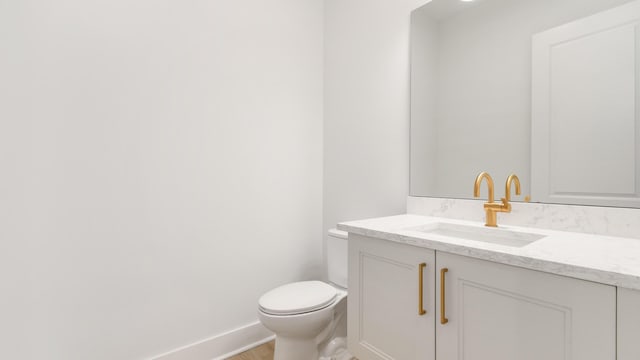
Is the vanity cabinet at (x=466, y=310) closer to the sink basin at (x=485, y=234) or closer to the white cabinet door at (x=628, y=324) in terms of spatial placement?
the white cabinet door at (x=628, y=324)

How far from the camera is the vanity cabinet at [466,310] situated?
2.27ft

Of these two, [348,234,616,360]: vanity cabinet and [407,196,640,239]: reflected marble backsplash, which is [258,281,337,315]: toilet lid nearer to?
[348,234,616,360]: vanity cabinet

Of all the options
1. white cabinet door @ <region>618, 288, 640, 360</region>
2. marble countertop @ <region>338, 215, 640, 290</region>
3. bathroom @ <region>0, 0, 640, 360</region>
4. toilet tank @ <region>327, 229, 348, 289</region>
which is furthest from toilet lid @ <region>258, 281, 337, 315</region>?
white cabinet door @ <region>618, 288, 640, 360</region>

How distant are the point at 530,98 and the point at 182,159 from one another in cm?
166

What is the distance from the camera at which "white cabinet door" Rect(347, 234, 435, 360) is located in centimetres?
100

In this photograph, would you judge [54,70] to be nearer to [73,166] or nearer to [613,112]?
[73,166]

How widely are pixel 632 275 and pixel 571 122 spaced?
711 mm

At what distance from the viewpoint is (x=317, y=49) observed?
220 cm

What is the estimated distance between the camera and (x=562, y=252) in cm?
80

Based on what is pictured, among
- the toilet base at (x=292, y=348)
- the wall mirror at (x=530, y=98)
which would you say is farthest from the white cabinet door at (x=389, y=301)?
the wall mirror at (x=530, y=98)

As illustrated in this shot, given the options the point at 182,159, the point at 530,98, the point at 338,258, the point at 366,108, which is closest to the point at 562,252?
the point at 530,98

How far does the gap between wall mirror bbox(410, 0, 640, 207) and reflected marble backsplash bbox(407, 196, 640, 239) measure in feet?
0.11

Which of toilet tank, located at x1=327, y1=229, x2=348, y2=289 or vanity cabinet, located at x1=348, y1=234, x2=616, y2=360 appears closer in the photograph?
vanity cabinet, located at x1=348, y1=234, x2=616, y2=360

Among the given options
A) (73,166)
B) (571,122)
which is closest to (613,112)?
(571,122)
